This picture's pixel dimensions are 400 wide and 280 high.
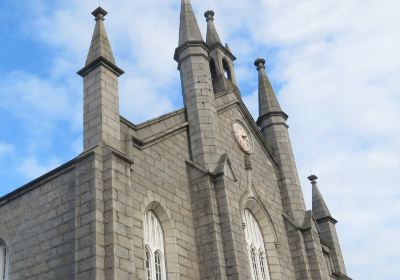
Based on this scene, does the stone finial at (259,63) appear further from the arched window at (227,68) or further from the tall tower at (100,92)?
the tall tower at (100,92)

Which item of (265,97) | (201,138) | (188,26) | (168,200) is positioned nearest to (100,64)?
(168,200)

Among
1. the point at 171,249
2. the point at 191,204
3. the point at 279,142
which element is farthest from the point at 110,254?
the point at 279,142

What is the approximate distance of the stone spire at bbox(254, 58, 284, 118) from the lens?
25312 mm

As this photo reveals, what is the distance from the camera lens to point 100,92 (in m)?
14.8

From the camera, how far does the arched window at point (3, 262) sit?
14.7m

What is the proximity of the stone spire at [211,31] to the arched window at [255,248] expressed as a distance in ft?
29.4

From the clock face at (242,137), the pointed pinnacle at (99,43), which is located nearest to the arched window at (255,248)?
the clock face at (242,137)

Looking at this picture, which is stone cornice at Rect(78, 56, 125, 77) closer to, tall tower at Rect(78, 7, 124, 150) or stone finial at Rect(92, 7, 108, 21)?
tall tower at Rect(78, 7, 124, 150)

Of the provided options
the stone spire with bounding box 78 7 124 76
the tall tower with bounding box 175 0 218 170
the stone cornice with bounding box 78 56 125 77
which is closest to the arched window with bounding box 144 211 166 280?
the tall tower with bounding box 175 0 218 170

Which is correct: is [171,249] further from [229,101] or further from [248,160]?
[229,101]

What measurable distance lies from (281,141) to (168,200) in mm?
9839

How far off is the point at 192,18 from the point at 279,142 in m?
6.98

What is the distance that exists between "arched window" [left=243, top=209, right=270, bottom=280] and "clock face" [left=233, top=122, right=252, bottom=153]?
2.90 metres

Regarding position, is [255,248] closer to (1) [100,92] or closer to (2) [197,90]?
(2) [197,90]
